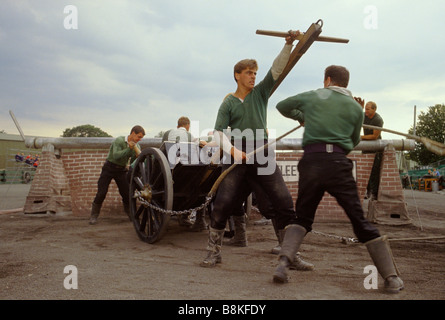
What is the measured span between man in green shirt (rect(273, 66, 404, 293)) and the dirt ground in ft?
0.75

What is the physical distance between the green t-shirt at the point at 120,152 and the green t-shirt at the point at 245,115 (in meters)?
2.98

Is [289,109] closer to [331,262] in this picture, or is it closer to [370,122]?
[331,262]

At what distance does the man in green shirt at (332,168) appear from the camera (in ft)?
8.84

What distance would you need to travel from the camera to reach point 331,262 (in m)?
3.68

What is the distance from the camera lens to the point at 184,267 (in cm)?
345

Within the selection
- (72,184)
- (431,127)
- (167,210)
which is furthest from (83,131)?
(167,210)

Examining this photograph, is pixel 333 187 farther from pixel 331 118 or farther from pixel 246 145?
pixel 246 145

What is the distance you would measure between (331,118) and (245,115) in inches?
35.1

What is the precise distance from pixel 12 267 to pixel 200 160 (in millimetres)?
2179

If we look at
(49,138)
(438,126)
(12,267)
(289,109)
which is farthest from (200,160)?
(438,126)

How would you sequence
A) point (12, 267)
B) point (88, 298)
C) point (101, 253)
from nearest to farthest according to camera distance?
point (88, 298) < point (12, 267) < point (101, 253)

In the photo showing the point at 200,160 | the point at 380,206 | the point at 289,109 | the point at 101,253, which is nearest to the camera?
the point at 289,109

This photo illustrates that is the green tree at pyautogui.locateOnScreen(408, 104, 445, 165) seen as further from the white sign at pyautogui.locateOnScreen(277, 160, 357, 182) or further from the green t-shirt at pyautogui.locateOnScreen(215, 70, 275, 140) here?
the green t-shirt at pyautogui.locateOnScreen(215, 70, 275, 140)

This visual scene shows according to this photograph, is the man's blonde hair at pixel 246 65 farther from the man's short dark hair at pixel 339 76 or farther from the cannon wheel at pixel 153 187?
the cannon wheel at pixel 153 187
